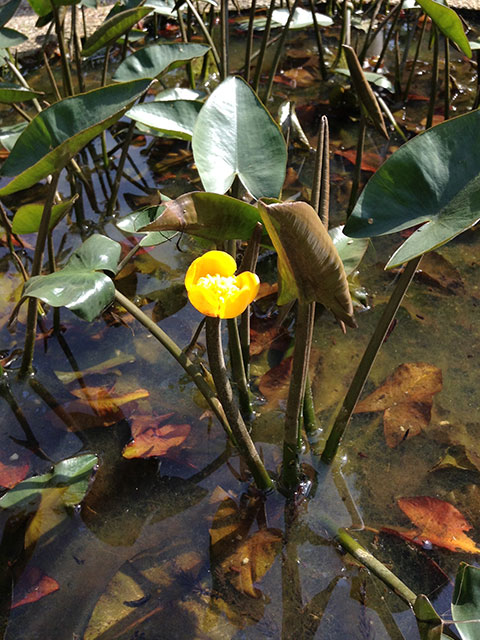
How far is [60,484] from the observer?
1.22 meters

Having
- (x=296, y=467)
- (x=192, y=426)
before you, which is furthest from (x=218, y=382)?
(x=192, y=426)

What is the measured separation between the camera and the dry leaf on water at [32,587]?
109cm

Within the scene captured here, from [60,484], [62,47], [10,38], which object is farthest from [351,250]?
[10,38]

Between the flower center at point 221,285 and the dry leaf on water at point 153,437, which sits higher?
the flower center at point 221,285

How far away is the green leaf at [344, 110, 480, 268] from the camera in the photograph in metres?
0.88

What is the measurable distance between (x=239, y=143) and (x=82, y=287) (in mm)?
380

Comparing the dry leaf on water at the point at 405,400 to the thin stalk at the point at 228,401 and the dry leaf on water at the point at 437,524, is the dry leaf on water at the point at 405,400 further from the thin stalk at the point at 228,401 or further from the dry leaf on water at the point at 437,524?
the thin stalk at the point at 228,401

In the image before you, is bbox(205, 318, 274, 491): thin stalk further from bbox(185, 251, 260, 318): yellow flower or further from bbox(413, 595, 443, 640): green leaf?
bbox(413, 595, 443, 640): green leaf

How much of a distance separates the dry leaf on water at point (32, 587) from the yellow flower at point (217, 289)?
68 centimetres

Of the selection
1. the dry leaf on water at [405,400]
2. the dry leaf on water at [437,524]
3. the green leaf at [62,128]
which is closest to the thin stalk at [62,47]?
the green leaf at [62,128]

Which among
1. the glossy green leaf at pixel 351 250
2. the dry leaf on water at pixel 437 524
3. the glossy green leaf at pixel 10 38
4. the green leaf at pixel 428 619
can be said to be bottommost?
the dry leaf on water at pixel 437 524

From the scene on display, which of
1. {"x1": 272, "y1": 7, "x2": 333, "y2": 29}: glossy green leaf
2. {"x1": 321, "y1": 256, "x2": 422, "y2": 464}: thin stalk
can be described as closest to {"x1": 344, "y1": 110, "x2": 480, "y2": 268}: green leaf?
{"x1": 321, "y1": 256, "x2": 422, "y2": 464}: thin stalk

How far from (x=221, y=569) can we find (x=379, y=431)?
1.57 ft

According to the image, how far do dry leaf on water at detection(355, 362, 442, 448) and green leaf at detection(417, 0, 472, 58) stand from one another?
785 mm
